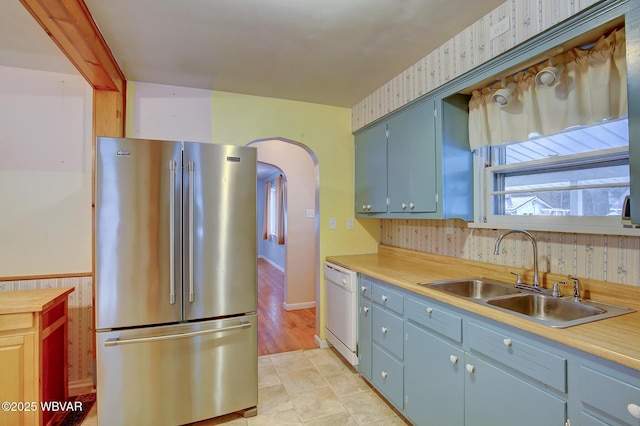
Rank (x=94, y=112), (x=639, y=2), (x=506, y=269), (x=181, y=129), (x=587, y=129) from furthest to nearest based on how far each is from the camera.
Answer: (x=181, y=129), (x=94, y=112), (x=506, y=269), (x=587, y=129), (x=639, y=2)

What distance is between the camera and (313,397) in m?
2.25

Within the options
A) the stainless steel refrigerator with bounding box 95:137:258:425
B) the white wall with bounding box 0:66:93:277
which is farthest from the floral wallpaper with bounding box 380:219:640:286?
the white wall with bounding box 0:66:93:277

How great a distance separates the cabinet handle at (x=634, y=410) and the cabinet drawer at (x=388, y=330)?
111 cm

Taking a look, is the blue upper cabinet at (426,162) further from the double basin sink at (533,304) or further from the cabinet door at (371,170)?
the double basin sink at (533,304)

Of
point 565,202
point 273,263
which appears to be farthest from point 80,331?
point 273,263

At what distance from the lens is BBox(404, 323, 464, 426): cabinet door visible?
1538mm

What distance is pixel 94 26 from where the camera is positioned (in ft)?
5.89

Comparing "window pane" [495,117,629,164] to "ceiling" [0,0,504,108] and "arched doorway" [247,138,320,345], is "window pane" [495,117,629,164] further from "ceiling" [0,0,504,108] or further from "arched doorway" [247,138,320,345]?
"arched doorway" [247,138,320,345]

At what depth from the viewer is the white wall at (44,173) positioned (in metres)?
2.23

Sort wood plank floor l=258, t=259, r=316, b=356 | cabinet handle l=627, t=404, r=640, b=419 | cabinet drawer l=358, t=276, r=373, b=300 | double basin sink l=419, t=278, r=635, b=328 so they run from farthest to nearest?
wood plank floor l=258, t=259, r=316, b=356 < cabinet drawer l=358, t=276, r=373, b=300 < double basin sink l=419, t=278, r=635, b=328 < cabinet handle l=627, t=404, r=640, b=419

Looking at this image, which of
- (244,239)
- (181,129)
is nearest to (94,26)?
(181,129)

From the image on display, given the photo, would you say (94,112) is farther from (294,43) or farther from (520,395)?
(520,395)

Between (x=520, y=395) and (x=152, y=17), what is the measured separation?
2.60 m

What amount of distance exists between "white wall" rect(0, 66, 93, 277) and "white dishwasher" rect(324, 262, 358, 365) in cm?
199
